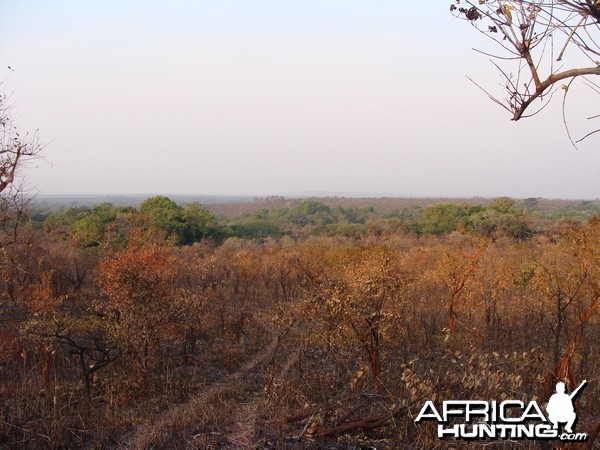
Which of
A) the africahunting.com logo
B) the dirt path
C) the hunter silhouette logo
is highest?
the hunter silhouette logo

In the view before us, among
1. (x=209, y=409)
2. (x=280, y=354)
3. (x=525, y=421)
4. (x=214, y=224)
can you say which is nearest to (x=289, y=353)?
(x=280, y=354)

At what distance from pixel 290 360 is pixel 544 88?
944 centimetres

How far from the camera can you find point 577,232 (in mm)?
11789

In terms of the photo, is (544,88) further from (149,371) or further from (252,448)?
→ (149,371)

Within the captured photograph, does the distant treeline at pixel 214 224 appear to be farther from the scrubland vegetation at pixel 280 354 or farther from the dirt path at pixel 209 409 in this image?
the dirt path at pixel 209 409

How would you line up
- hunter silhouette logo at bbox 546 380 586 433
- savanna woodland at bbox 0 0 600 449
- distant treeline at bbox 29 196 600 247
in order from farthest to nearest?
1. distant treeline at bbox 29 196 600 247
2. savanna woodland at bbox 0 0 600 449
3. hunter silhouette logo at bbox 546 380 586 433

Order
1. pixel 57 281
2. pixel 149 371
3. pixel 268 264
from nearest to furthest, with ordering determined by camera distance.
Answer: pixel 149 371 → pixel 57 281 → pixel 268 264

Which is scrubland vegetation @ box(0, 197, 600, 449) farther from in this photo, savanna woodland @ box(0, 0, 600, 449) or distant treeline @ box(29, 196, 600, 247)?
distant treeline @ box(29, 196, 600, 247)

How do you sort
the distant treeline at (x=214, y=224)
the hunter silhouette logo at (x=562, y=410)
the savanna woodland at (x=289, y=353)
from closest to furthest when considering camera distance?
the hunter silhouette logo at (x=562, y=410) < the savanna woodland at (x=289, y=353) < the distant treeline at (x=214, y=224)

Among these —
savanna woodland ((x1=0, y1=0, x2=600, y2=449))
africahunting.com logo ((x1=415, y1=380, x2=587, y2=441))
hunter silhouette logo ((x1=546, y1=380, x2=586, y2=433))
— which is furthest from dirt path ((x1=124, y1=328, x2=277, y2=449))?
hunter silhouette logo ((x1=546, y1=380, x2=586, y2=433))

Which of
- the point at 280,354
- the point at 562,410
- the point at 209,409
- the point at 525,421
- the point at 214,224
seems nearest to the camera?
the point at 562,410

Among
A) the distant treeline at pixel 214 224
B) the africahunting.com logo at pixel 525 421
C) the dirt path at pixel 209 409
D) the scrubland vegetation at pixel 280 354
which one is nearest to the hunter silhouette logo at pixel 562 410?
the africahunting.com logo at pixel 525 421

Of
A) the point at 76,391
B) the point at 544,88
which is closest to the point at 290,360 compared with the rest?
the point at 76,391

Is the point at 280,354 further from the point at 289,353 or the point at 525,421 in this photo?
the point at 525,421
